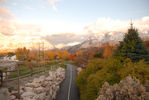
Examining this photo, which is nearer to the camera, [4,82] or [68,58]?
[4,82]

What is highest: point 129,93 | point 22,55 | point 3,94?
point 22,55

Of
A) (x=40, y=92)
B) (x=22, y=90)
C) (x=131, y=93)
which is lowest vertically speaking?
(x=40, y=92)

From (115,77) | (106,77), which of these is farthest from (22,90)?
(115,77)

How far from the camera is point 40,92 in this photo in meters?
16.3

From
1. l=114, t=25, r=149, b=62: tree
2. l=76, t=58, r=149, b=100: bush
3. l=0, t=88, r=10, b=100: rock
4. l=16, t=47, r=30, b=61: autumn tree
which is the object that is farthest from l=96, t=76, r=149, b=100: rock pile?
l=16, t=47, r=30, b=61: autumn tree

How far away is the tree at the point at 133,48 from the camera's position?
583 inches

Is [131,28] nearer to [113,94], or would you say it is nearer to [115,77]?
[115,77]

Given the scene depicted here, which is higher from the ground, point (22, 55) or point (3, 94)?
point (22, 55)

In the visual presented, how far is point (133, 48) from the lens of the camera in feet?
48.8

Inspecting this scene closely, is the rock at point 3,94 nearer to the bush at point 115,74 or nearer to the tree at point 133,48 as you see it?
the bush at point 115,74

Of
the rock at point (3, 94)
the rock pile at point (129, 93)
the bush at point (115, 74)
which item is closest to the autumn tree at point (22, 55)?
the rock at point (3, 94)

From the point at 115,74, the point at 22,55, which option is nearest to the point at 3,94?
the point at 115,74

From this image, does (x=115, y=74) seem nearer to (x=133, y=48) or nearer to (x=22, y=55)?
(x=133, y=48)

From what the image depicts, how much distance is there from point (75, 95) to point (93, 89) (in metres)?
12.2
